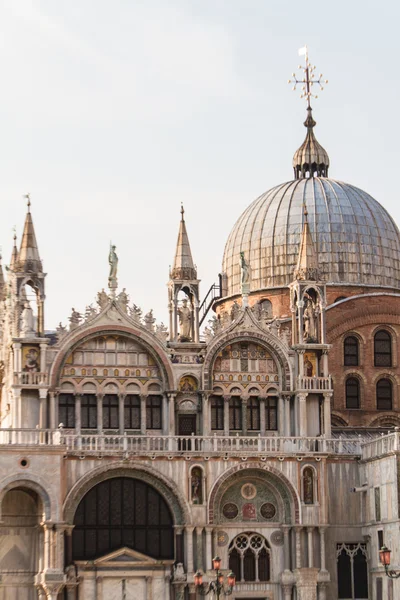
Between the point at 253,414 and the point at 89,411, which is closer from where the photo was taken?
the point at 89,411

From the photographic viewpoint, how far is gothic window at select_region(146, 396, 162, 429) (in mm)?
61375

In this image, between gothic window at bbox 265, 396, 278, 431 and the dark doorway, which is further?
gothic window at bbox 265, 396, 278, 431

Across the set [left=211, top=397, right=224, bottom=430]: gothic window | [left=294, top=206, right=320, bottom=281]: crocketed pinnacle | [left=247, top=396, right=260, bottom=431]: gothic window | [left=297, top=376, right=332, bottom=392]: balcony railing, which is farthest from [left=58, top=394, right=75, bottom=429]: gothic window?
[left=294, top=206, right=320, bottom=281]: crocketed pinnacle

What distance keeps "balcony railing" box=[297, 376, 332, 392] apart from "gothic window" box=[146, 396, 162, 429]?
555cm

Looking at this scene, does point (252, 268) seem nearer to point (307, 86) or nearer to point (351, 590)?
point (307, 86)

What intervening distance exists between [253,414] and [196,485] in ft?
15.6

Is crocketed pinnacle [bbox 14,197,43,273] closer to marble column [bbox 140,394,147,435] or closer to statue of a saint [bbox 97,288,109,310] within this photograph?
statue of a saint [bbox 97,288,109,310]

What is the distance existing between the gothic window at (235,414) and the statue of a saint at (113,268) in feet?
21.7

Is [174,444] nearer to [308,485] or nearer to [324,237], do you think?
[308,485]

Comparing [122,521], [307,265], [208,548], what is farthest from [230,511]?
[307,265]

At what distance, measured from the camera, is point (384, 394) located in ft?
227

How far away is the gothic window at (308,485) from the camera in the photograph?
59.7 meters

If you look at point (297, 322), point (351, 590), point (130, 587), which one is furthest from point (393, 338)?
point (130, 587)

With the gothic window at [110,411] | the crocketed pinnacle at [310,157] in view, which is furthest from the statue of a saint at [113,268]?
the crocketed pinnacle at [310,157]
